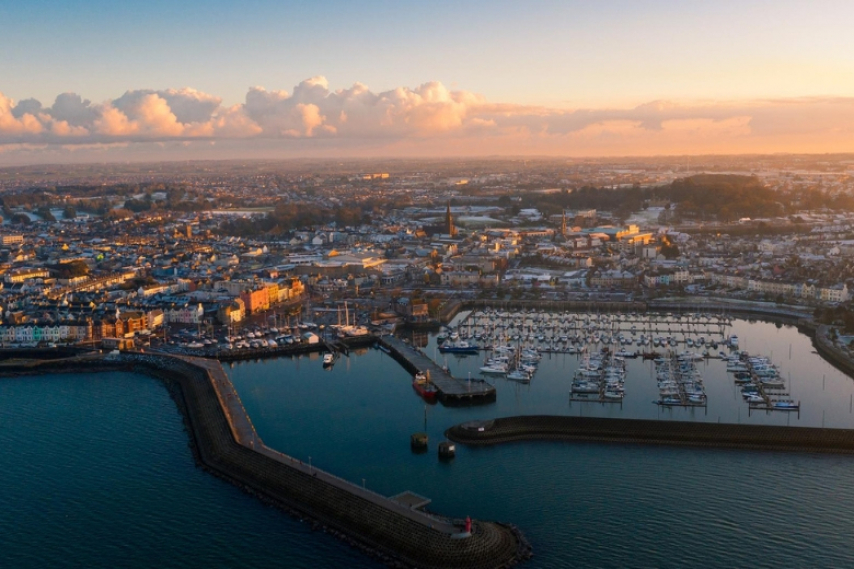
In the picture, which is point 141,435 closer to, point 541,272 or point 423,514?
point 423,514

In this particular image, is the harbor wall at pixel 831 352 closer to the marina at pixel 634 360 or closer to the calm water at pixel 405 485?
the marina at pixel 634 360

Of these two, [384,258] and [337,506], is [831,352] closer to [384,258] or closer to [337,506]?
[337,506]

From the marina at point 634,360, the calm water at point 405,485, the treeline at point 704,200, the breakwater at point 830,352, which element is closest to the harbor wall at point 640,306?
the marina at point 634,360

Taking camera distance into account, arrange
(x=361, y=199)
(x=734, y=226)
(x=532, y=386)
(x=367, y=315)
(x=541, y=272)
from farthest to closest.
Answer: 1. (x=361, y=199)
2. (x=734, y=226)
3. (x=541, y=272)
4. (x=367, y=315)
5. (x=532, y=386)

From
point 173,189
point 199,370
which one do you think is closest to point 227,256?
point 199,370

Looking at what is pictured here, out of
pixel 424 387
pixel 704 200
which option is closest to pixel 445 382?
pixel 424 387
